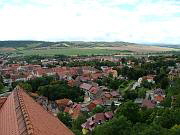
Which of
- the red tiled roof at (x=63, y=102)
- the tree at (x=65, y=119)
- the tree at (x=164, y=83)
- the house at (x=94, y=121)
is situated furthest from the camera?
the tree at (x=164, y=83)

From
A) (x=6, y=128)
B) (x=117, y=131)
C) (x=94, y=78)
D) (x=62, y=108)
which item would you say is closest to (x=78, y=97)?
(x=62, y=108)

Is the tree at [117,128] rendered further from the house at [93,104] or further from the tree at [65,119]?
the house at [93,104]

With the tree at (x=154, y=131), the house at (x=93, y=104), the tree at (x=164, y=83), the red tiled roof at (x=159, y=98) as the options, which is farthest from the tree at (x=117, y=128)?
the tree at (x=164, y=83)

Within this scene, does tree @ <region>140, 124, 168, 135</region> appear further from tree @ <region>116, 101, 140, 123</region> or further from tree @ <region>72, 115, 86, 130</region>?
tree @ <region>72, 115, 86, 130</region>

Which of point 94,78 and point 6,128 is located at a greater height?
point 6,128

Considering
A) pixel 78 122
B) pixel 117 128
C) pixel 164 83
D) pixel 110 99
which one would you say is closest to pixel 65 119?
pixel 78 122

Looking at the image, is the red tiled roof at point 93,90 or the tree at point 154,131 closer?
the tree at point 154,131

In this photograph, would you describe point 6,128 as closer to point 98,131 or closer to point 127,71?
point 98,131

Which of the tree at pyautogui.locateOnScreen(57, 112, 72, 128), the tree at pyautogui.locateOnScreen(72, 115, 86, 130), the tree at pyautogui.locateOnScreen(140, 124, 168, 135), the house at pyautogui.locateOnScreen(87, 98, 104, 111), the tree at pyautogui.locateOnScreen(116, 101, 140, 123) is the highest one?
the tree at pyautogui.locateOnScreen(140, 124, 168, 135)

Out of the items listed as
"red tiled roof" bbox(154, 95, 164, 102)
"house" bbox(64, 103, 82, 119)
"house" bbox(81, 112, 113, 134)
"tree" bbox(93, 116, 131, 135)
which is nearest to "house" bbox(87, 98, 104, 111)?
"house" bbox(64, 103, 82, 119)
